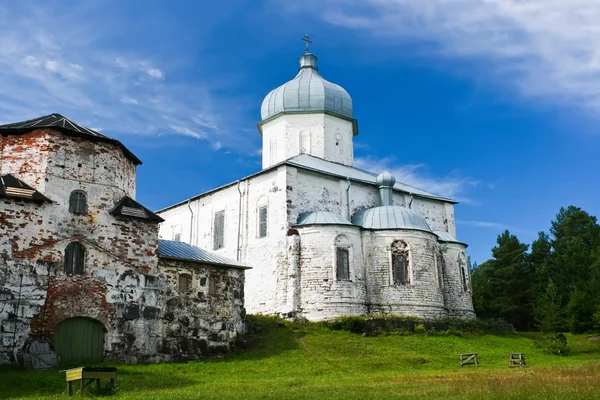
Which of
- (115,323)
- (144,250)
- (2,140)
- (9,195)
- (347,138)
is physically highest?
(347,138)

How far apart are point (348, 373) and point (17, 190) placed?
12.5 metres

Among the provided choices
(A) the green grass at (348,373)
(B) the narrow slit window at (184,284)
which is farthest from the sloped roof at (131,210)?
(A) the green grass at (348,373)

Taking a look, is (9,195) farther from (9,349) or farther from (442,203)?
(442,203)

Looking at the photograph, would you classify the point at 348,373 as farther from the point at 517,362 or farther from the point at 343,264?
the point at 343,264

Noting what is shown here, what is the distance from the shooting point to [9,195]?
65.2 feet

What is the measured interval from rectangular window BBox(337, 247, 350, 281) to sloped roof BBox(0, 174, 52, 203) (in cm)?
1418

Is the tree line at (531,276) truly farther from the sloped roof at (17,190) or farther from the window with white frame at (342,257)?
the sloped roof at (17,190)

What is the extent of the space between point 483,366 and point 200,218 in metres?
20.2

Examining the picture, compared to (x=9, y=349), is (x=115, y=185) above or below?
above

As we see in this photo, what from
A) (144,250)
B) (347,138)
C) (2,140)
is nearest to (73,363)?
(144,250)

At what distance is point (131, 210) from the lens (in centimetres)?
2225

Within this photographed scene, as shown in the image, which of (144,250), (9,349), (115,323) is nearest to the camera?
(9,349)

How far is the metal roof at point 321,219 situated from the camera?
98.9 ft

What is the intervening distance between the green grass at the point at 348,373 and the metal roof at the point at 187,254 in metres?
3.52
